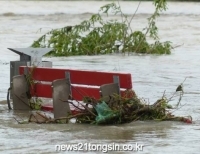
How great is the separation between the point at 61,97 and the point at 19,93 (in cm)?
115

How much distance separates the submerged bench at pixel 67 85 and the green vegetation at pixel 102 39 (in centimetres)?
939

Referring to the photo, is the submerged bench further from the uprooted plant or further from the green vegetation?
the green vegetation

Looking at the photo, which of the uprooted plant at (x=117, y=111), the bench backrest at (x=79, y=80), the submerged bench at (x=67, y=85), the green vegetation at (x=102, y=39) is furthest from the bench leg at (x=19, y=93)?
the green vegetation at (x=102, y=39)

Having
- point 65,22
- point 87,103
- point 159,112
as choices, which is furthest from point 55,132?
point 65,22

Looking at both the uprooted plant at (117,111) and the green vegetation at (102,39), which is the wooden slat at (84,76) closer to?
the uprooted plant at (117,111)

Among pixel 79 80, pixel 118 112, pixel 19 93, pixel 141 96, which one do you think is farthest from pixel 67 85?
pixel 141 96

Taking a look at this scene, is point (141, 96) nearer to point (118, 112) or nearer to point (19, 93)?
point (19, 93)

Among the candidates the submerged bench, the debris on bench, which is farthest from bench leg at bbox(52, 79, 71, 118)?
the debris on bench

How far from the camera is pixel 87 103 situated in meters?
10.0

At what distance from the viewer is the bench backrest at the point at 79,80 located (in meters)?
10.1

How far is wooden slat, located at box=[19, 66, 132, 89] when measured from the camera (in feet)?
33.0

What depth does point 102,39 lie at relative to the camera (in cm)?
2166

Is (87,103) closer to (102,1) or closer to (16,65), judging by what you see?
(16,65)

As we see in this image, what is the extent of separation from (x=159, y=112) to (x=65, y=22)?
31.1m
